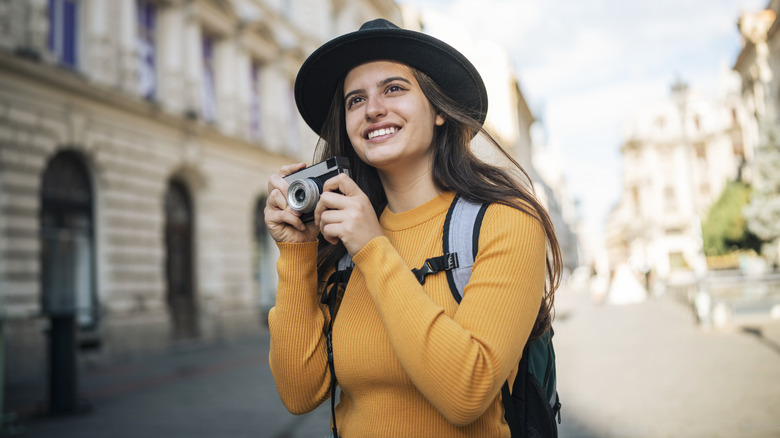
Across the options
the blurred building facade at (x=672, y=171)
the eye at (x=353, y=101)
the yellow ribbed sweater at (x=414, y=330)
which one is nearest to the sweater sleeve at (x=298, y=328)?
the yellow ribbed sweater at (x=414, y=330)

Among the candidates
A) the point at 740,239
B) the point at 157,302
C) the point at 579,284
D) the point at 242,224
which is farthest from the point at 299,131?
the point at 579,284

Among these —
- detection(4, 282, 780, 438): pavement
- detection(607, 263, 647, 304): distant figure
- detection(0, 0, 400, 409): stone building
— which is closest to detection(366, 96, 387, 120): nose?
detection(4, 282, 780, 438): pavement

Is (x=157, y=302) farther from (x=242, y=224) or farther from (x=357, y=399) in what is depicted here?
(x=357, y=399)

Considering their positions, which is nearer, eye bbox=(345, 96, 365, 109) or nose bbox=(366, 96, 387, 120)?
nose bbox=(366, 96, 387, 120)

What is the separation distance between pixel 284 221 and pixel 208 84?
652 inches

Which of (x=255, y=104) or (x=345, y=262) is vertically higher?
(x=255, y=104)

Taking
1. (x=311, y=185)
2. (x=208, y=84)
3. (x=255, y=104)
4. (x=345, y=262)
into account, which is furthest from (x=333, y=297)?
(x=255, y=104)

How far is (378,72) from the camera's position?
1.80 m

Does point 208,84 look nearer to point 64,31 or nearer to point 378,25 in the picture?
point 64,31

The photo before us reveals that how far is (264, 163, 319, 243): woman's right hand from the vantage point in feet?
5.44

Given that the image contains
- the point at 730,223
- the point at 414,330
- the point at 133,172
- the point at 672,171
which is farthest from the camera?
the point at 672,171

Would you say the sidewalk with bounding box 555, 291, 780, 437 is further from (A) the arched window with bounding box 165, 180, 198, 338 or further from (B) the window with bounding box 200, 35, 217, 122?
(B) the window with bounding box 200, 35, 217, 122

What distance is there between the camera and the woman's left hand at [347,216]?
1.46 metres

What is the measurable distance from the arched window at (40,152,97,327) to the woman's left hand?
1131 cm
